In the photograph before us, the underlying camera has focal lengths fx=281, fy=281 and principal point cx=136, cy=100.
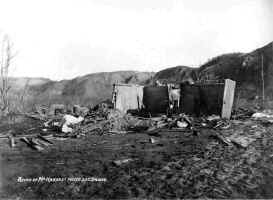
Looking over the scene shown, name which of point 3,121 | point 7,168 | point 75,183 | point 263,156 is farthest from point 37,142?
point 263,156

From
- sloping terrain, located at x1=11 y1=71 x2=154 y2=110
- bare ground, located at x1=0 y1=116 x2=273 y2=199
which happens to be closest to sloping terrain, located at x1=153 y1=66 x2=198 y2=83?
sloping terrain, located at x1=11 y1=71 x2=154 y2=110

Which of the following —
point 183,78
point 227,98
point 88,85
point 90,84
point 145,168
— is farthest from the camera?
point 90,84

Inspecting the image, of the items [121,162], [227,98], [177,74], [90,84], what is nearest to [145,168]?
[121,162]

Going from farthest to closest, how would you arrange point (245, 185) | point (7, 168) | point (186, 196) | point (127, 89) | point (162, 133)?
1. point (127, 89)
2. point (162, 133)
3. point (7, 168)
4. point (245, 185)
5. point (186, 196)

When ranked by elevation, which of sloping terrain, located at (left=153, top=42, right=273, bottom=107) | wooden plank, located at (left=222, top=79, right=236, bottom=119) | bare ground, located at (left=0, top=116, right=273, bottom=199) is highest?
sloping terrain, located at (left=153, top=42, right=273, bottom=107)

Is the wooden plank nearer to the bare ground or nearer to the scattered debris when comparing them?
the bare ground

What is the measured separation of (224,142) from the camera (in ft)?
27.7

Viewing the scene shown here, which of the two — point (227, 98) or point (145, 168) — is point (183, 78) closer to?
point (227, 98)

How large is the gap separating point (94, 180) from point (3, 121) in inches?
402

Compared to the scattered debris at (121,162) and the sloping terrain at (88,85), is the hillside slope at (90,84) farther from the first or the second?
the scattered debris at (121,162)

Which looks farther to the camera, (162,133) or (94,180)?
(162,133)

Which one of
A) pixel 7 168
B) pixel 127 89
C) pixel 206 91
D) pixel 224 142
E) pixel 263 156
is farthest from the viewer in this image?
pixel 127 89

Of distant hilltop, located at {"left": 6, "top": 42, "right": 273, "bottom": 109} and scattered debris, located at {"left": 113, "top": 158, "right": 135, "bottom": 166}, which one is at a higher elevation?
distant hilltop, located at {"left": 6, "top": 42, "right": 273, "bottom": 109}

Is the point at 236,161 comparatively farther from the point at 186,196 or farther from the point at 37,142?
the point at 37,142
